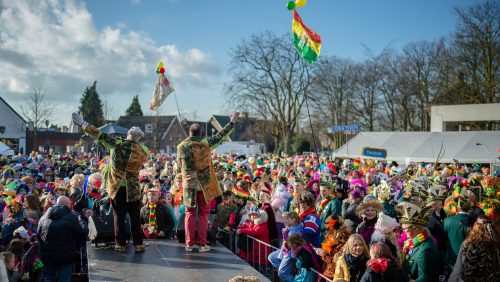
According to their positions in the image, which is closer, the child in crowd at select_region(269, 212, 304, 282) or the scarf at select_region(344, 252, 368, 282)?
the scarf at select_region(344, 252, 368, 282)

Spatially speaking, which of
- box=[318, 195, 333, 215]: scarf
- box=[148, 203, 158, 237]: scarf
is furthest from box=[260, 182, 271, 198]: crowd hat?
box=[148, 203, 158, 237]: scarf

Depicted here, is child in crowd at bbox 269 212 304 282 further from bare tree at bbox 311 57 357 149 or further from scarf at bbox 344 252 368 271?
bare tree at bbox 311 57 357 149

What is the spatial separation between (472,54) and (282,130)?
59.0 feet

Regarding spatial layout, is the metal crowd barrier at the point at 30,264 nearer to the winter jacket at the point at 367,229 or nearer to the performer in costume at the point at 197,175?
the performer in costume at the point at 197,175

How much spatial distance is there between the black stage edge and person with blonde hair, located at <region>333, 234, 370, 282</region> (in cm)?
105

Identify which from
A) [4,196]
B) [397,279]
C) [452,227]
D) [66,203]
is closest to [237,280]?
[397,279]

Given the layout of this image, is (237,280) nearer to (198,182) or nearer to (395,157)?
(198,182)

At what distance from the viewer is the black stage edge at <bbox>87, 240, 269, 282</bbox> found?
5323mm

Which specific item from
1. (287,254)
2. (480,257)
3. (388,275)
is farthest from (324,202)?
(388,275)

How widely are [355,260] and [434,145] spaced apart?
2551cm

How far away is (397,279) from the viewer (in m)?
4.23

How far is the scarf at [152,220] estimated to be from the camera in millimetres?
7736

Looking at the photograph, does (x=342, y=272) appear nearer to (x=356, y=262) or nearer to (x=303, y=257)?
(x=356, y=262)

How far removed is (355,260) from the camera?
480 centimetres
